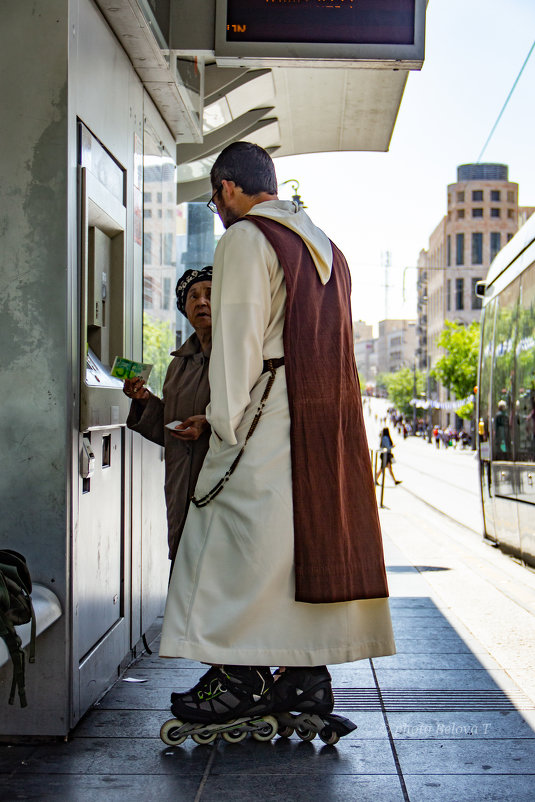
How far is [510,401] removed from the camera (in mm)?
8938

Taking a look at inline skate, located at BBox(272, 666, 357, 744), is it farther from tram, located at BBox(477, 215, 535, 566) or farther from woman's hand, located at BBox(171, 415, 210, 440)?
tram, located at BBox(477, 215, 535, 566)

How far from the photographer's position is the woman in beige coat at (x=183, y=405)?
3.69m

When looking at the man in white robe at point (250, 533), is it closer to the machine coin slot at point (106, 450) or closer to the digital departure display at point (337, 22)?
the machine coin slot at point (106, 450)

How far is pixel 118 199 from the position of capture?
4.20 m

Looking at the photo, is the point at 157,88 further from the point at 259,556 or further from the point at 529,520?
the point at 529,520

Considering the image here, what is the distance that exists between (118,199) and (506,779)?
285 centimetres

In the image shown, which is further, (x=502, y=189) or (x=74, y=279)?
(x=502, y=189)

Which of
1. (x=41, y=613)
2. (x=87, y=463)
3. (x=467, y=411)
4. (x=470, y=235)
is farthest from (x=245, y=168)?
(x=470, y=235)

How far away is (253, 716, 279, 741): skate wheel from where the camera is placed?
10.6 ft

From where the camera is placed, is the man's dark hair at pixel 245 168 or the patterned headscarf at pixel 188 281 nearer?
the man's dark hair at pixel 245 168

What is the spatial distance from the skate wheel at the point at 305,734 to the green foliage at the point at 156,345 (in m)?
2.45

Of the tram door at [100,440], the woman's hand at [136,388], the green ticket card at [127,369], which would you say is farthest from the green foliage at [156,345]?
the green ticket card at [127,369]

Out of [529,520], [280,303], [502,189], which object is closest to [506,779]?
[280,303]

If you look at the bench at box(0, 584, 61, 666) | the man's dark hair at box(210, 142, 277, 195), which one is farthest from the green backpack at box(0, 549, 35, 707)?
the man's dark hair at box(210, 142, 277, 195)
